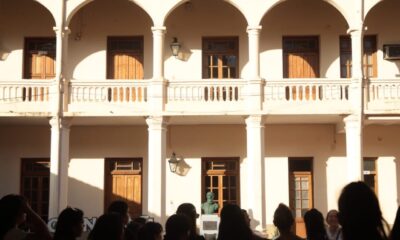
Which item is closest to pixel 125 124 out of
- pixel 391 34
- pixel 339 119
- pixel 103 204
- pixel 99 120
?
pixel 99 120

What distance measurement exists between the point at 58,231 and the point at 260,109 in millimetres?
12450

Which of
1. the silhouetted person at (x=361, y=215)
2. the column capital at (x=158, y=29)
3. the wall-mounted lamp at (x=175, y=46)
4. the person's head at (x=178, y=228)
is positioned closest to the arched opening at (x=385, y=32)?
the wall-mounted lamp at (x=175, y=46)

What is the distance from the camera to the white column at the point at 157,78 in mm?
16781

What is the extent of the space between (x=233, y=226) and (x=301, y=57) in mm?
14936

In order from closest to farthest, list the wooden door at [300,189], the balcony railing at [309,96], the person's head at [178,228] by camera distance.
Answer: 1. the person's head at [178,228]
2. the balcony railing at [309,96]
3. the wooden door at [300,189]

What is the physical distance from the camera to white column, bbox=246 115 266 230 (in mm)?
16359

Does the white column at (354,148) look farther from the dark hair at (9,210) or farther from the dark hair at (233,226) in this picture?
the dark hair at (9,210)

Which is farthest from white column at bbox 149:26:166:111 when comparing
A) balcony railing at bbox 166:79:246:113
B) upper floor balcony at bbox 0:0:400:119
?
upper floor balcony at bbox 0:0:400:119

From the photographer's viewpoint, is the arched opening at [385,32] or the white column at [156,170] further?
the arched opening at [385,32]

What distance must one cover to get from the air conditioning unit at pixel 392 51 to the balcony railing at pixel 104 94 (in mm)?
7625

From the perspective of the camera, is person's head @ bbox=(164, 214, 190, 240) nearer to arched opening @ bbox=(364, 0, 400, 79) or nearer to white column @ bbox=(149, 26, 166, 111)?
white column @ bbox=(149, 26, 166, 111)

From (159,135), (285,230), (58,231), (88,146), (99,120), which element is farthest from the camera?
(88,146)

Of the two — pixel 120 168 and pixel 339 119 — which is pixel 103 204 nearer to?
pixel 120 168

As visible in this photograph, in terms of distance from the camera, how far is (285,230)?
5465mm
